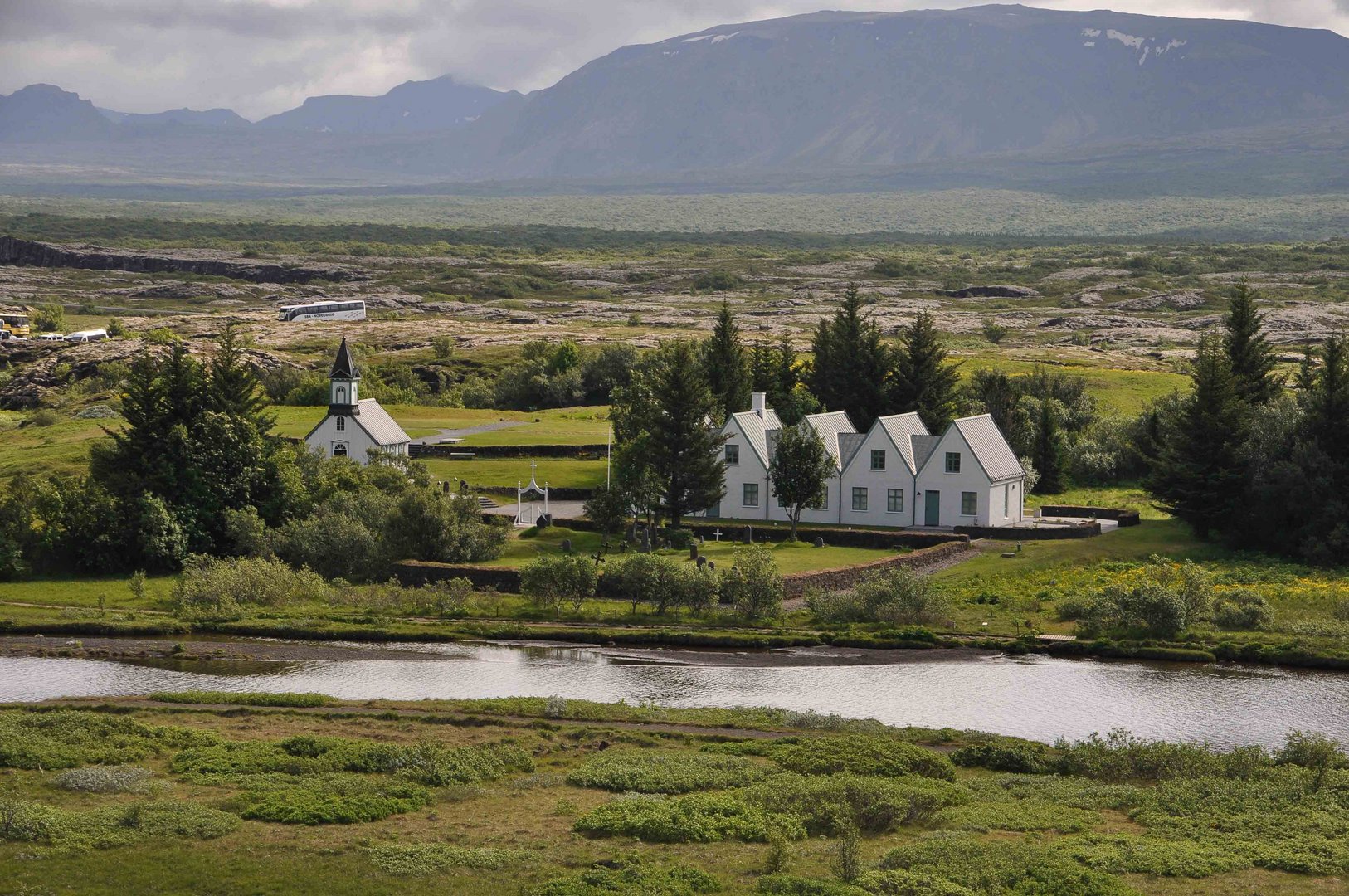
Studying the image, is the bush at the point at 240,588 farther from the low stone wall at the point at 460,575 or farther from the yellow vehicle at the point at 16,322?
the yellow vehicle at the point at 16,322

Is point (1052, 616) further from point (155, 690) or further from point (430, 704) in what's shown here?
point (155, 690)

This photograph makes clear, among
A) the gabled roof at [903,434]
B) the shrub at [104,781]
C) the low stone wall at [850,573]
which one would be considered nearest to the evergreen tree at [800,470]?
the gabled roof at [903,434]

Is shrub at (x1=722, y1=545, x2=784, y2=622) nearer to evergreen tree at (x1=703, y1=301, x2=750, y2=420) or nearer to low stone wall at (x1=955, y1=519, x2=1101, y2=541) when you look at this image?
low stone wall at (x1=955, y1=519, x2=1101, y2=541)

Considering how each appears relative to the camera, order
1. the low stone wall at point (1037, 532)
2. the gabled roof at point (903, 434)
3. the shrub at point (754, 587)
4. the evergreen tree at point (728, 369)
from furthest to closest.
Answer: the evergreen tree at point (728, 369)
the gabled roof at point (903, 434)
the low stone wall at point (1037, 532)
the shrub at point (754, 587)

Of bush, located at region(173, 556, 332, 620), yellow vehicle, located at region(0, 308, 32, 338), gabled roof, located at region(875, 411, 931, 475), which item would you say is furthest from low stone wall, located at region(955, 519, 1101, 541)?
yellow vehicle, located at region(0, 308, 32, 338)

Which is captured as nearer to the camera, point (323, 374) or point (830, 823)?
point (830, 823)

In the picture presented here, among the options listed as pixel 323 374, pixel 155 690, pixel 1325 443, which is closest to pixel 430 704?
pixel 155 690

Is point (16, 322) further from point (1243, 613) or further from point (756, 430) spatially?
point (1243, 613)
